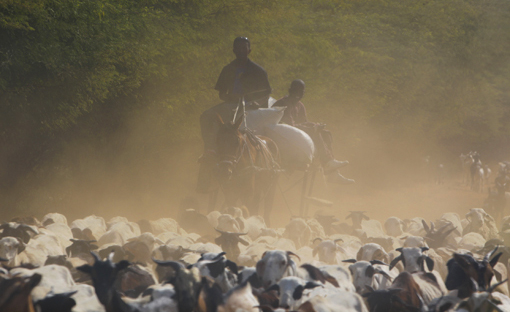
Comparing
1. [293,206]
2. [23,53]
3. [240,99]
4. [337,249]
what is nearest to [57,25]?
[23,53]

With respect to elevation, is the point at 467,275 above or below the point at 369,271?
above

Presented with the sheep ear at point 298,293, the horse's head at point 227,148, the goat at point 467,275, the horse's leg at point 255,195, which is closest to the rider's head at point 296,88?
the horse's leg at point 255,195

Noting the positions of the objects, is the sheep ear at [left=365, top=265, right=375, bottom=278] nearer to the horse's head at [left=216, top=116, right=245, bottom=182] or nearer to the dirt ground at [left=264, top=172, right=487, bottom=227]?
the horse's head at [left=216, top=116, right=245, bottom=182]

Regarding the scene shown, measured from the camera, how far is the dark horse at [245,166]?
9.64 metres

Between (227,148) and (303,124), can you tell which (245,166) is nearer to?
(227,148)

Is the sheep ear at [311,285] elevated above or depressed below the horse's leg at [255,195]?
above

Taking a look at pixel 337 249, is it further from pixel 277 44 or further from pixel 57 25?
pixel 277 44

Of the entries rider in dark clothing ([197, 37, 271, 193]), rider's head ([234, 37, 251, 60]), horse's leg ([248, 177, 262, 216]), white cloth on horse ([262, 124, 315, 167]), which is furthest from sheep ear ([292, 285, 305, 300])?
→ rider's head ([234, 37, 251, 60])

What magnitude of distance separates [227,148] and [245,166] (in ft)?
2.36

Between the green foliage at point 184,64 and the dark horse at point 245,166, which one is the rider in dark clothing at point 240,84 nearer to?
the dark horse at point 245,166

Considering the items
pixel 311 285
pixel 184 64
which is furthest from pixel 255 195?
pixel 311 285

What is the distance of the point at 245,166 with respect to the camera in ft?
33.4

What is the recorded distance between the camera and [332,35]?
81.8 feet

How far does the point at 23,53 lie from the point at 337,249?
6983mm
